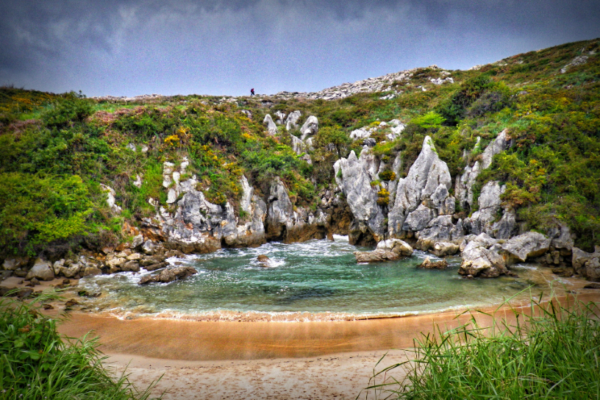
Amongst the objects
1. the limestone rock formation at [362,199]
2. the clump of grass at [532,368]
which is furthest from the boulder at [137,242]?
the clump of grass at [532,368]

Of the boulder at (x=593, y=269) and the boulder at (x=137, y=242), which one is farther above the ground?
the boulder at (x=137, y=242)

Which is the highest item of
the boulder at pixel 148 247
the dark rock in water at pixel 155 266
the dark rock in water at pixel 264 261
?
the boulder at pixel 148 247

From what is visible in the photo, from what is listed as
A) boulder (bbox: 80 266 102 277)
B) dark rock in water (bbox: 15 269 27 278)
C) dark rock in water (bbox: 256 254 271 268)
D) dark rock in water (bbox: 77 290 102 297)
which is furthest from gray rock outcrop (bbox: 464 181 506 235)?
dark rock in water (bbox: 15 269 27 278)

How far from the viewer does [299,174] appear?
33.9m

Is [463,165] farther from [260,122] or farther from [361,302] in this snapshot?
[260,122]

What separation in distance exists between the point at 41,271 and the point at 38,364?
17.7 m

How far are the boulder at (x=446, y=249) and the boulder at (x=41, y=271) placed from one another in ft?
83.6

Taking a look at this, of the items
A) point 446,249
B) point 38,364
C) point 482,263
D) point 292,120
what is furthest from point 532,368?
point 292,120

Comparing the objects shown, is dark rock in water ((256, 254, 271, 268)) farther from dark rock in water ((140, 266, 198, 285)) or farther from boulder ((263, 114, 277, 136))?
boulder ((263, 114, 277, 136))

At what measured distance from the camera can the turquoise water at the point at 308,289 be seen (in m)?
12.1

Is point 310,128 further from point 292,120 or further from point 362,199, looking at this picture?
point 362,199

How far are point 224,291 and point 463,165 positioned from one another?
2285 centimetres

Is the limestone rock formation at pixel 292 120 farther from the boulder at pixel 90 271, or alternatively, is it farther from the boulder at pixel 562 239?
the boulder at pixel 562 239

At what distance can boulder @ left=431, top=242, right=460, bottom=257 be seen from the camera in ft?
68.4
